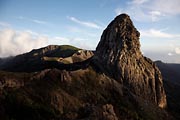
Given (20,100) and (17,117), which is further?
(20,100)

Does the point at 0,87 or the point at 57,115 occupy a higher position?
the point at 0,87

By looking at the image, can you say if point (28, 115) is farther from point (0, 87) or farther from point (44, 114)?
point (0, 87)

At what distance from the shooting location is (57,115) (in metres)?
199

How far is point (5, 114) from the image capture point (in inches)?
7274

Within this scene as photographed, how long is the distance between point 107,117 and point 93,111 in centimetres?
897

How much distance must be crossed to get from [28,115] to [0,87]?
2589cm

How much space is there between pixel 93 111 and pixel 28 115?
4082cm

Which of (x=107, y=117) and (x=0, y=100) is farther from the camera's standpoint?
(x=0, y=100)

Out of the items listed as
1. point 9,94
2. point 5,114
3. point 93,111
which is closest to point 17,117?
point 5,114

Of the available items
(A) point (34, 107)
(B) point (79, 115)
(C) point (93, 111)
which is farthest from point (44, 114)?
(C) point (93, 111)

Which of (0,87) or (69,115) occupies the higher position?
(0,87)

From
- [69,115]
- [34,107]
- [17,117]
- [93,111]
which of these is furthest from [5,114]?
[93,111]

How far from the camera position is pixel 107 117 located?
17850 centimetres

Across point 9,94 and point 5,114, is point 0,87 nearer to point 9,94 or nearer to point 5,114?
point 9,94
